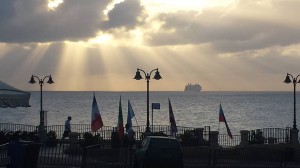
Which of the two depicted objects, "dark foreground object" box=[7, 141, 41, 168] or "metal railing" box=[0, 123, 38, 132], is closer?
"dark foreground object" box=[7, 141, 41, 168]

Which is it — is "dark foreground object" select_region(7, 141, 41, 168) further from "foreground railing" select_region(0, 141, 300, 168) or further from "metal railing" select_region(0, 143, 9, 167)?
"foreground railing" select_region(0, 141, 300, 168)

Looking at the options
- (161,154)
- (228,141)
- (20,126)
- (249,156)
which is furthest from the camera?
(20,126)

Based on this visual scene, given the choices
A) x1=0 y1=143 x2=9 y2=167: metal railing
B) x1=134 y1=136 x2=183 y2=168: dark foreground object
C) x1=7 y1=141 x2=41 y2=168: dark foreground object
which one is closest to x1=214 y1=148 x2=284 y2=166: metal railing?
x1=134 y1=136 x2=183 y2=168: dark foreground object

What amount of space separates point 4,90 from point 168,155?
6511mm

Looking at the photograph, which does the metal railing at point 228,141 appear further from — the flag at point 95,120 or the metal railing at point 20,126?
the metal railing at point 20,126

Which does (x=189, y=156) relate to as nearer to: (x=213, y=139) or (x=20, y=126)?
(x=213, y=139)

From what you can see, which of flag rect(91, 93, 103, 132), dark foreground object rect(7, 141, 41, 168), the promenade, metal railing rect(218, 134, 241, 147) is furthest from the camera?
metal railing rect(218, 134, 241, 147)

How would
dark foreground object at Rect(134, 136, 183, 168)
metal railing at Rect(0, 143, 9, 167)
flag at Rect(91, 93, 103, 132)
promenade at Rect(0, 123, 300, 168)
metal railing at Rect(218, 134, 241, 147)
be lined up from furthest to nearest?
1. metal railing at Rect(218, 134, 241, 147)
2. flag at Rect(91, 93, 103, 132)
3. promenade at Rect(0, 123, 300, 168)
4. metal railing at Rect(0, 143, 9, 167)
5. dark foreground object at Rect(134, 136, 183, 168)

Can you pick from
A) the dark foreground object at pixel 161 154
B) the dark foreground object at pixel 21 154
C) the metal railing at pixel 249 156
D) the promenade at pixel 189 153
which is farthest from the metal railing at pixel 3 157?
the metal railing at pixel 249 156

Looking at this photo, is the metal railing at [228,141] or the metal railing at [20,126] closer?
the metal railing at [20,126]

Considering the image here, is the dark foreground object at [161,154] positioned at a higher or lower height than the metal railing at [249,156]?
higher

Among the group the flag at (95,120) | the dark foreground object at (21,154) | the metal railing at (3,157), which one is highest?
the flag at (95,120)

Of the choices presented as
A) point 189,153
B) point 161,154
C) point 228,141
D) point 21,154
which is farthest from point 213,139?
point 21,154

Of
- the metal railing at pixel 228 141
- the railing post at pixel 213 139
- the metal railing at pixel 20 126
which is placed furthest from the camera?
the metal railing at pixel 228 141
